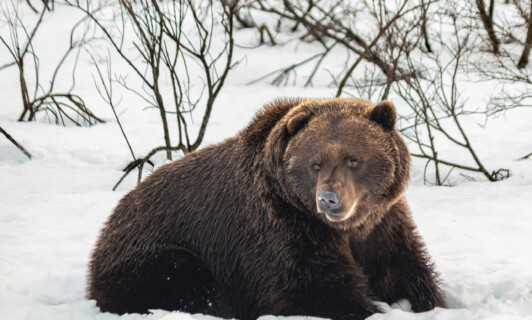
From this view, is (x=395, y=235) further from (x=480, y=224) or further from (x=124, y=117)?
(x=124, y=117)

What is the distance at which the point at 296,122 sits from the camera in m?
4.14

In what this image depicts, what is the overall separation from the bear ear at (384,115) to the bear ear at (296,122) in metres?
0.38

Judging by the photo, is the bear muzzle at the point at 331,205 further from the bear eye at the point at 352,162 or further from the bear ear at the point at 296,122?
the bear ear at the point at 296,122

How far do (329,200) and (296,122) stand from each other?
1.97ft

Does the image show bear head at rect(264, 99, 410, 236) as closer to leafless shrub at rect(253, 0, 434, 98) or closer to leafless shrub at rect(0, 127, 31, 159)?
leafless shrub at rect(253, 0, 434, 98)

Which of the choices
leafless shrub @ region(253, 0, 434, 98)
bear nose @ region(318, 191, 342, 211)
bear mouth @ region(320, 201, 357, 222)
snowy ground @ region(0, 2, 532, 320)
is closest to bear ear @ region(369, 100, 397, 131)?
bear mouth @ region(320, 201, 357, 222)

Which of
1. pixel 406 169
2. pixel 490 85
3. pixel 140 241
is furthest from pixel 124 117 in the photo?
pixel 406 169

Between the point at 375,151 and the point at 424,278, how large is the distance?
3.30 ft

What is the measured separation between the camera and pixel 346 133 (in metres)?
4.07

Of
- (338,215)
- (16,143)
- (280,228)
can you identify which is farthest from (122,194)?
(338,215)

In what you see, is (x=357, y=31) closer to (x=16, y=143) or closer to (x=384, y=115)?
(x=16, y=143)

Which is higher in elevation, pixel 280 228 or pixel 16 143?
pixel 280 228

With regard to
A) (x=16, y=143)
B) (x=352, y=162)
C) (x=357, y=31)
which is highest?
→ (x=357, y=31)

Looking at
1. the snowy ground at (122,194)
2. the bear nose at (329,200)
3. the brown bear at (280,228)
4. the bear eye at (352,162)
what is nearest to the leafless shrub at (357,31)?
the snowy ground at (122,194)
